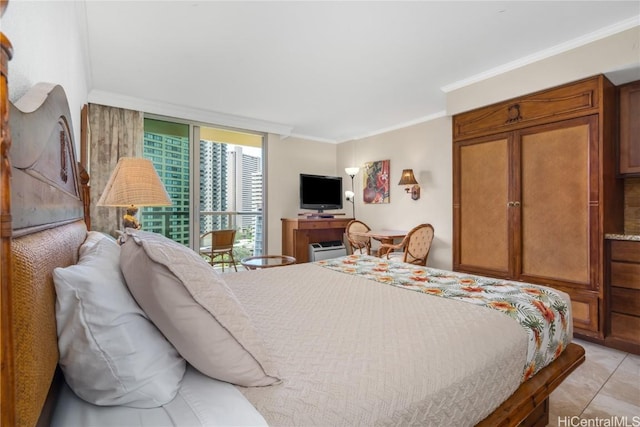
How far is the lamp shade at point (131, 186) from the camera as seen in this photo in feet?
7.07

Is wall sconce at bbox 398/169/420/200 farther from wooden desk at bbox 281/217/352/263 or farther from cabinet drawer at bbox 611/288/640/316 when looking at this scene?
cabinet drawer at bbox 611/288/640/316

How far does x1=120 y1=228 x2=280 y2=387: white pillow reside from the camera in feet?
2.43

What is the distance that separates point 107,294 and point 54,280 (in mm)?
103

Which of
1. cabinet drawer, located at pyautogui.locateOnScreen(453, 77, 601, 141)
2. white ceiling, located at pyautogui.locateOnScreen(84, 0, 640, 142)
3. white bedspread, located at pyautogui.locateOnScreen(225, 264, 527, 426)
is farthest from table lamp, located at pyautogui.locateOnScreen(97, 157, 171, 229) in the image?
cabinet drawer, located at pyautogui.locateOnScreen(453, 77, 601, 141)

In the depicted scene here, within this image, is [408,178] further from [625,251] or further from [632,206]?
[625,251]

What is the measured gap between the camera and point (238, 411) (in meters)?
0.68

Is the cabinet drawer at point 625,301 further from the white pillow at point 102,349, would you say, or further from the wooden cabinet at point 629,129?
the white pillow at point 102,349

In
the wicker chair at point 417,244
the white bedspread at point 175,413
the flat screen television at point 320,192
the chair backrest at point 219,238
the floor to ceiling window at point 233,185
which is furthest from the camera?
the flat screen television at point 320,192

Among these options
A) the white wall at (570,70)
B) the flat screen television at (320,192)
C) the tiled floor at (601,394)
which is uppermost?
the white wall at (570,70)

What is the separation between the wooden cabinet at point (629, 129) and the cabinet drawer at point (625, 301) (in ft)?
3.19

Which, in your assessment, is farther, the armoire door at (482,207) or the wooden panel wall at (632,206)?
the armoire door at (482,207)

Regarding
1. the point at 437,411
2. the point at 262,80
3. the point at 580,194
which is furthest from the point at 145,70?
the point at 580,194

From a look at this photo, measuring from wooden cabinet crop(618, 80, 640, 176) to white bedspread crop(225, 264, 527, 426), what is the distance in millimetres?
2350

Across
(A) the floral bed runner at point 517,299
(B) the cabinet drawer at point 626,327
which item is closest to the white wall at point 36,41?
(A) the floral bed runner at point 517,299
